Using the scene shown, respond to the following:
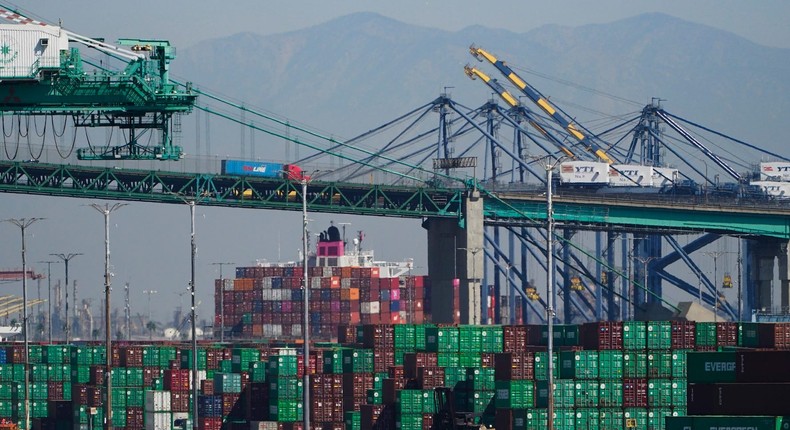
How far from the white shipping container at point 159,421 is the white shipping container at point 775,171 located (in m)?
91.4

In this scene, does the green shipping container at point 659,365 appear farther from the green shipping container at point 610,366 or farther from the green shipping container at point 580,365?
the green shipping container at point 580,365

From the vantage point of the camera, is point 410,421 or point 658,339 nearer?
point 658,339

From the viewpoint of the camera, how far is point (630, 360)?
75.6 metres

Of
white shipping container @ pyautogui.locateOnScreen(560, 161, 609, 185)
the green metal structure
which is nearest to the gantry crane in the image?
the green metal structure

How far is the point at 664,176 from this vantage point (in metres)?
169

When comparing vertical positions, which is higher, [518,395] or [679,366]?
[679,366]

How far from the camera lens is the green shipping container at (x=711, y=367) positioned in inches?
2365

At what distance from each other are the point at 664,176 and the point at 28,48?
11759 centimetres

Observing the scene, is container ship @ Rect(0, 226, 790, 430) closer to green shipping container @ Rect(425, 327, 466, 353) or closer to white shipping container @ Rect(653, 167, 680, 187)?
green shipping container @ Rect(425, 327, 466, 353)

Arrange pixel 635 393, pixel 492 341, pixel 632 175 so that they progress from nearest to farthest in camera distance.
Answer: pixel 635 393 → pixel 492 341 → pixel 632 175

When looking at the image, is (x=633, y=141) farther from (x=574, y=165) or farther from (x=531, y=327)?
(x=531, y=327)

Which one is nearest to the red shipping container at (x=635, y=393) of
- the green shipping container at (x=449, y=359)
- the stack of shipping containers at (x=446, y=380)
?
the stack of shipping containers at (x=446, y=380)

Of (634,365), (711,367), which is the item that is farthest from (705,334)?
(711,367)

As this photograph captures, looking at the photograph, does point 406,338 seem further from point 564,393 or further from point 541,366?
point 564,393
